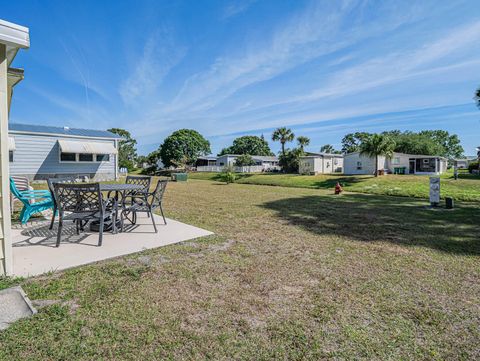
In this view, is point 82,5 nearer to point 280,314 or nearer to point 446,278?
point 280,314

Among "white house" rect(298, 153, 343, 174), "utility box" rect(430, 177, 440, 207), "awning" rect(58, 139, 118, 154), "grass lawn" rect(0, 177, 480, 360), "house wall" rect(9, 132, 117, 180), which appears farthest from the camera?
"white house" rect(298, 153, 343, 174)

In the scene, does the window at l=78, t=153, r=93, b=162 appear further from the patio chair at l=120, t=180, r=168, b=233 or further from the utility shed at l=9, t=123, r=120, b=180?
the patio chair at l=120, t=180, r=168, b=233

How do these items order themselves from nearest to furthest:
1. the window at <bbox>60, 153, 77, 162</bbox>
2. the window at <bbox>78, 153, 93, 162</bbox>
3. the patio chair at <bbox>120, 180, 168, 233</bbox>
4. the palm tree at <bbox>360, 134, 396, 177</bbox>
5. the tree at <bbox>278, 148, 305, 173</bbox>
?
the patio chair at <bbox>120, 180, 168, 233</bbox> < the window at <bbox>60, 153, 77, 162</bbox> < the window at <bbox>78, 153, 93, 162</bbox> < the palm tree at <bbox>360, 134, 396, 177</bbox> < the tree at <bbox>278, 148, 305, 173</bbox>

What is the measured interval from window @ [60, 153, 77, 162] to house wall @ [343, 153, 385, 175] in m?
28.5

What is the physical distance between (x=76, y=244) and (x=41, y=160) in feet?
53.4

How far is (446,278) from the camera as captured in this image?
10.3 ft

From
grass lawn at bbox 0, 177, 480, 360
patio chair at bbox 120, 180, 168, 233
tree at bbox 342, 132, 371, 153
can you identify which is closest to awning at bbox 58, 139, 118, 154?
patio chair at bbox 120, 180, 168, 233

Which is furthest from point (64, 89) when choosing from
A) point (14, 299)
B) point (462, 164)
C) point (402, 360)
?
point (462, 164)

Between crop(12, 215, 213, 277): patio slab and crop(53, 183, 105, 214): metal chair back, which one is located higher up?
crop(53, 183, 105, 214): metal chair back

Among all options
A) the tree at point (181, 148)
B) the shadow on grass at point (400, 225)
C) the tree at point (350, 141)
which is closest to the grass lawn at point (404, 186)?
the shadow on grass at point (400, 225)

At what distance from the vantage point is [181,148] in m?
47.4

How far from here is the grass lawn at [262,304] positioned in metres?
1.86

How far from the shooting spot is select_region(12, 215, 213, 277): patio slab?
328cm

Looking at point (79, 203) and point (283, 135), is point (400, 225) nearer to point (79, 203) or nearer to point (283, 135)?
point (79, 203)
